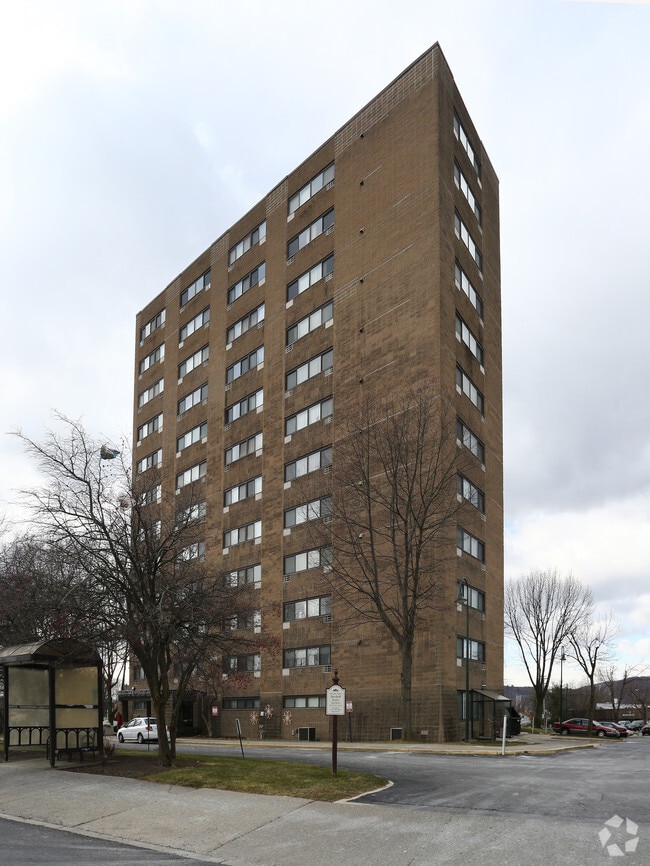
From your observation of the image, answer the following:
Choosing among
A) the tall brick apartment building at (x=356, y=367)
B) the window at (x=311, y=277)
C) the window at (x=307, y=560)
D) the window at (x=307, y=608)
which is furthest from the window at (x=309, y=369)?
the window at (x=307, y=608)

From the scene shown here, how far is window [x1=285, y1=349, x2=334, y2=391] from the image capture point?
48500 mm

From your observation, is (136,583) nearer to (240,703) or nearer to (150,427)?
(240,703)

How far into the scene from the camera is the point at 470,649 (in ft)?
143

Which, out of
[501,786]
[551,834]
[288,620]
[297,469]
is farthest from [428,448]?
[551,834]

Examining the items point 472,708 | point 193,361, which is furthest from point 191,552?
point 193,361

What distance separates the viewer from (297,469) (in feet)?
162

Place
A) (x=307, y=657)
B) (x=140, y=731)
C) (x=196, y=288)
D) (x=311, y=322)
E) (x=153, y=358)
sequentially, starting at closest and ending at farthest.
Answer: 1. (x=140, y=731)
2. (x=307, y=657)
3. (x=311, y=322)
4. (x=196, y=288)
5. (x=153, y=358)

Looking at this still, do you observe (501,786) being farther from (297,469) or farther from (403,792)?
(297,469)

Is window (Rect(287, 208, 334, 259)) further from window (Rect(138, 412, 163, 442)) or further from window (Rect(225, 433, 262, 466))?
window (Rect(138, 412, 163, 442))

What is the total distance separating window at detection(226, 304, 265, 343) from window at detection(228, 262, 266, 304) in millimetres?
1917

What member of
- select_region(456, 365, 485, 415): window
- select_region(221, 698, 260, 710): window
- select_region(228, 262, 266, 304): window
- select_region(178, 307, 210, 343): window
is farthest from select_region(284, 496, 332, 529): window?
select_region(178, 307, 210, 343): window

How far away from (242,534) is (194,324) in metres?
18.9

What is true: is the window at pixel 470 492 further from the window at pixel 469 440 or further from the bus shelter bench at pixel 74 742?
the bus shelter bench at pixel 74 742

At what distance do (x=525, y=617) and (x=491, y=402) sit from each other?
32.0 meters
